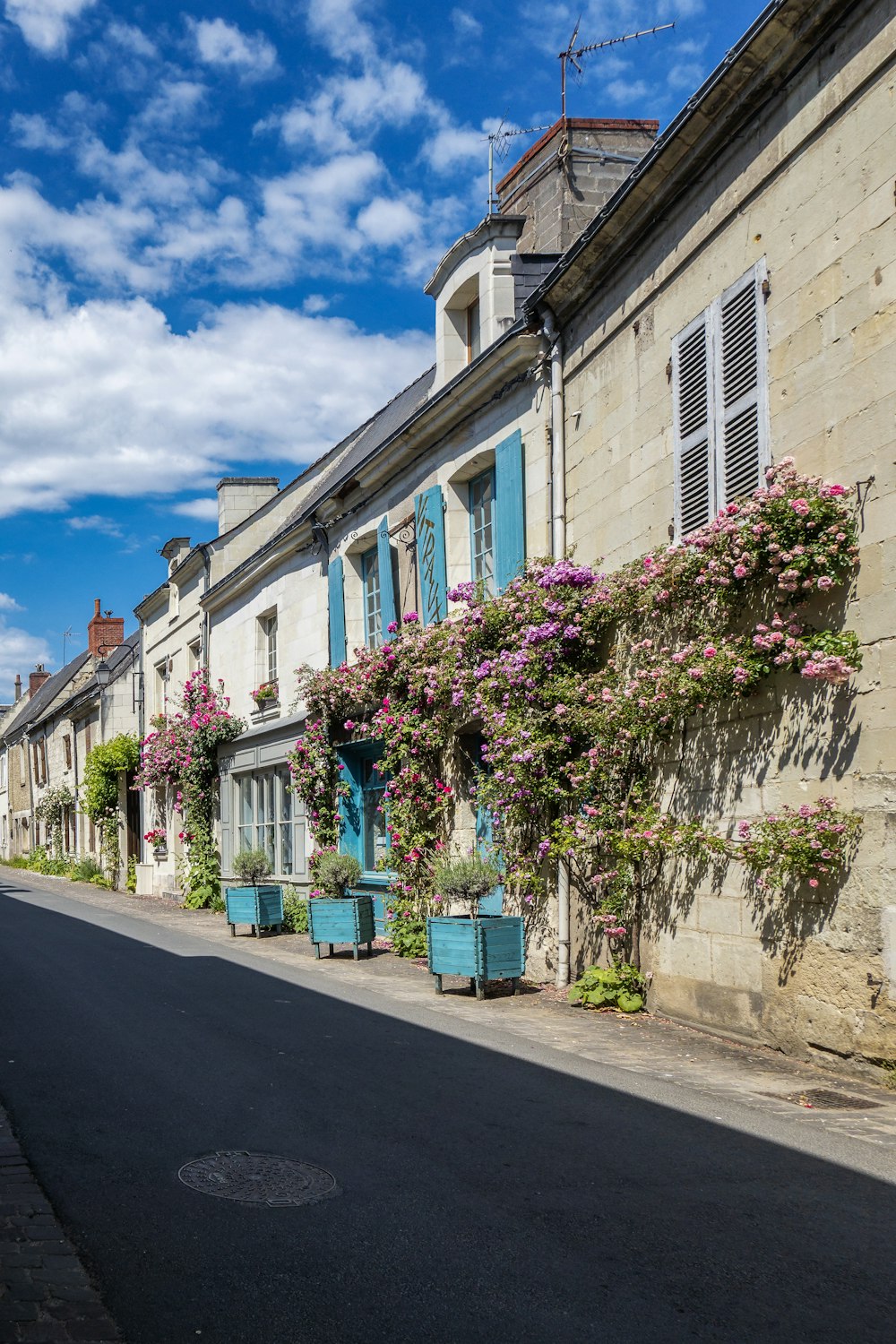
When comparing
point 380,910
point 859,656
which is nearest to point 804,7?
point 859,656

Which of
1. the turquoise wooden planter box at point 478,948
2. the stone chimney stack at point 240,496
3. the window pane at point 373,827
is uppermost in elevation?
the stone chimney stack at point 240,496

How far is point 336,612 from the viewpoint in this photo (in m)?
17.0

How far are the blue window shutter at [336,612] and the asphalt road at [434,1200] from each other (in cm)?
898

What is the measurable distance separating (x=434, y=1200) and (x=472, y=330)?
1149 cm

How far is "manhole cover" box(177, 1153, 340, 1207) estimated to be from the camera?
15.5ft

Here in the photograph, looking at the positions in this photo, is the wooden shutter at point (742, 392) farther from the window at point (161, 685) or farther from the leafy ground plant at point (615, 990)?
the window at point (161, 685)

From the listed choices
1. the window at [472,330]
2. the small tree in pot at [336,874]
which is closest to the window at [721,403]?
the window at [472,330]

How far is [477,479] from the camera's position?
13617 millimetres

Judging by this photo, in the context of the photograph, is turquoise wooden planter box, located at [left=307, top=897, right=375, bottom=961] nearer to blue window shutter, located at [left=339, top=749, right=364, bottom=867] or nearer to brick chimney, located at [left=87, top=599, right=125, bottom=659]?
blue window shutter, located at [left=339, top=749, right=364, bottom=867]

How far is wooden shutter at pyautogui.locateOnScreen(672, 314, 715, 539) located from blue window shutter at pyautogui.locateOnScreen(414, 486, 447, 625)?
480 cm

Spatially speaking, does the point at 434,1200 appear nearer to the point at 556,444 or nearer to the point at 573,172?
the point at 556,444

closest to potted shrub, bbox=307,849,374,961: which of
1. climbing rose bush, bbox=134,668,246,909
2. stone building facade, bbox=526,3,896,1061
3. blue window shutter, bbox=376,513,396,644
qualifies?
blue window shutter, bbox=376,513,396,644

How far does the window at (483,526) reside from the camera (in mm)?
13109

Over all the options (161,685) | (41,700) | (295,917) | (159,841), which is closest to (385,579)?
(295,917)
